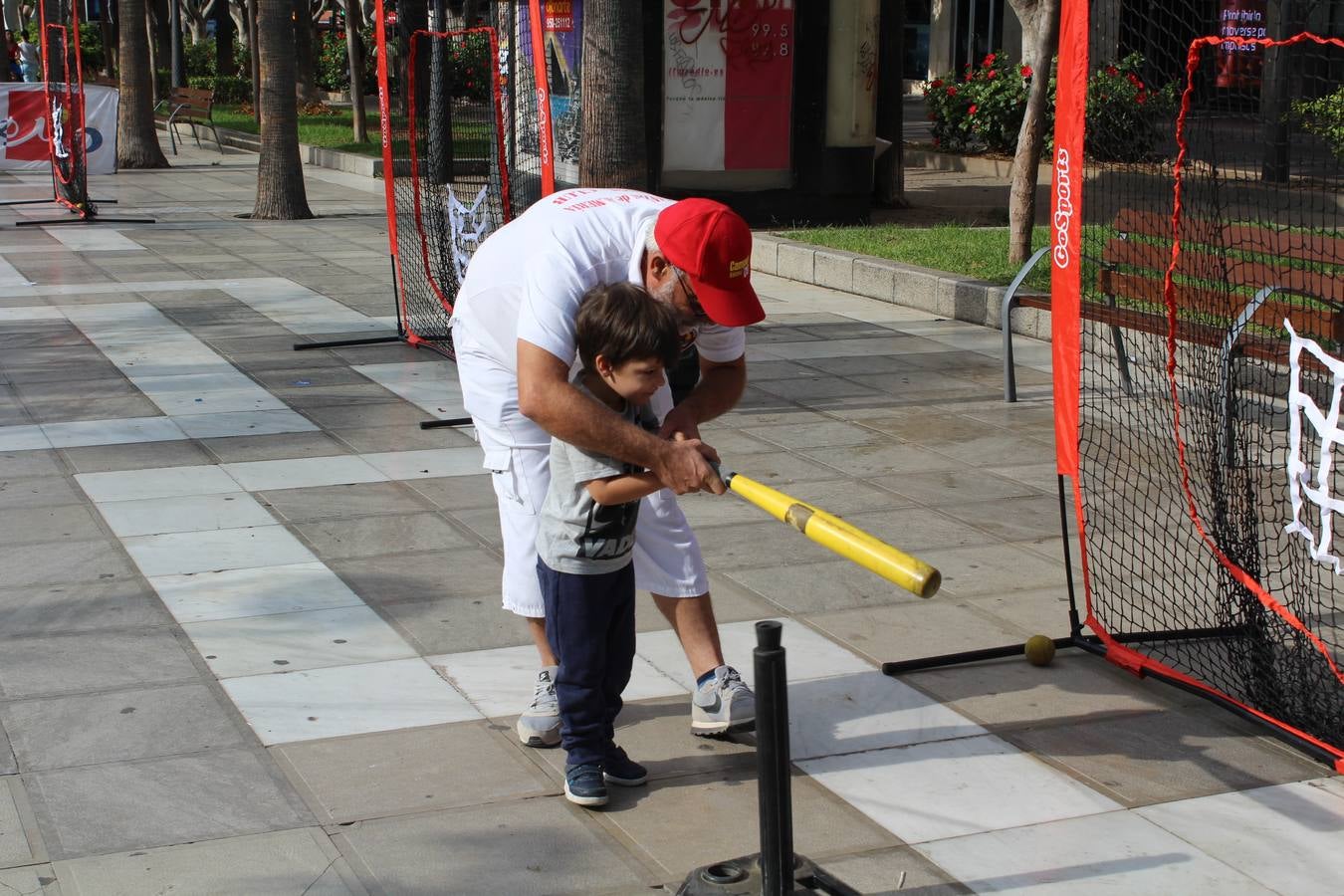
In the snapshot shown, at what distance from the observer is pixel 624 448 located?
3.32 metres

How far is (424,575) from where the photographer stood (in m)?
5.31

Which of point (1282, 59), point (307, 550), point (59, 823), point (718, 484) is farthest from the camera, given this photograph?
point (307, 550)

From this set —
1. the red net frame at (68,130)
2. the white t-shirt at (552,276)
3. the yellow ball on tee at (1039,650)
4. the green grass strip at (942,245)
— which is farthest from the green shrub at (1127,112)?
the red net frame at (68,130)

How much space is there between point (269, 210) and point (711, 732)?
42.3 ft

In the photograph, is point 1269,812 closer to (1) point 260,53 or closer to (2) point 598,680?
(2) point 598,680

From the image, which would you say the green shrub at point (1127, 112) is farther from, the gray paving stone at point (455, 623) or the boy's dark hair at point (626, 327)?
the gray paving stone at point (455, 623)

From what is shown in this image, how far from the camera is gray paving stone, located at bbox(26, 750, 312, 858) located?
3443 mm

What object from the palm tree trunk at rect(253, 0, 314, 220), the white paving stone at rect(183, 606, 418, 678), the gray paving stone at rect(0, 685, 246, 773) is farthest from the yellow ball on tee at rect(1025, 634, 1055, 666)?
the palm tree trunk at rect(253, 0, 314, 220)

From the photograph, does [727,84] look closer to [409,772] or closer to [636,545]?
[636,545]

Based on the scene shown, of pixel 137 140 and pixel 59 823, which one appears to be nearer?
pixel 59 823

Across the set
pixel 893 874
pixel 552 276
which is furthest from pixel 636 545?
pixel 893 874

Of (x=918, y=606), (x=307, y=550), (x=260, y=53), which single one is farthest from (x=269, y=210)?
(x=918, y=606)

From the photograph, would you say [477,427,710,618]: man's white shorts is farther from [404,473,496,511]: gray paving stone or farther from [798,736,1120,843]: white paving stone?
[404,473,496,511]: gray paving stone

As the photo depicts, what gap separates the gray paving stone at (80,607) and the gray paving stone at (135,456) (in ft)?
5.10
